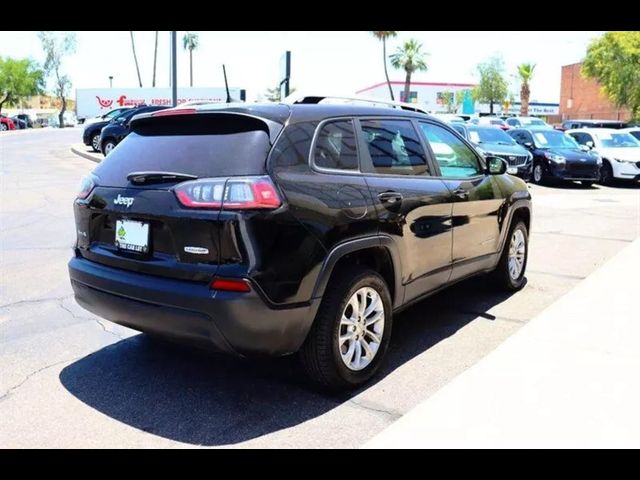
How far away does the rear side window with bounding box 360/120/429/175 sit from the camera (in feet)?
13.5

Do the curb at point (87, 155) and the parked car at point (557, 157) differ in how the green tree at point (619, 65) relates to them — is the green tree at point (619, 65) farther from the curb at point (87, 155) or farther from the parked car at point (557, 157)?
the curb at point (87, 155)

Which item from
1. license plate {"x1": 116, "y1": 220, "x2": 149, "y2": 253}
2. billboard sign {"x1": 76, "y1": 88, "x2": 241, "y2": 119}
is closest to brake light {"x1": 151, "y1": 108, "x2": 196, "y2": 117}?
license plate {"x1": 116, "y1": 220, "x2": 149, "y2": 253}

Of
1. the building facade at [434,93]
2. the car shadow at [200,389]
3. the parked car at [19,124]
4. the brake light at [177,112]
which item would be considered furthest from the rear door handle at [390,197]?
the building facade at [434,93]

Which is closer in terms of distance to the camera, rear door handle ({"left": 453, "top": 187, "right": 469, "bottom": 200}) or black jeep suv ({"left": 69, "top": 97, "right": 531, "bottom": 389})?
black jeep suv ({"left": 69, "top": 97, "right": 531, "bottom": 389})

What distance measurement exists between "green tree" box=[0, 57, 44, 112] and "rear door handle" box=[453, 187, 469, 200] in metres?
80.0

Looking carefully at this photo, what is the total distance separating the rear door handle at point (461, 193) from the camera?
190 inches

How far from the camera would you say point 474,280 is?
659cm

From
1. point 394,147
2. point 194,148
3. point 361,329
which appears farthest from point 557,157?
point 194,148

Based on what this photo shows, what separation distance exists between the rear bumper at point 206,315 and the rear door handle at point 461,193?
1.93m

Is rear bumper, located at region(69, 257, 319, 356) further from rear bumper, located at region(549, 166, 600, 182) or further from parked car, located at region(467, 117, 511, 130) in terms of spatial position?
parked car, located at region(467, 117, 511, 130)

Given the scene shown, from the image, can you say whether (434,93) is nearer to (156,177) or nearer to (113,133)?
(113,133)
